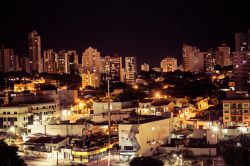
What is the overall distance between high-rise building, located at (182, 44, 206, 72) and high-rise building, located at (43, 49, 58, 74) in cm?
1345

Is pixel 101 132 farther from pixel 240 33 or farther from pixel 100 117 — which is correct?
pixel 240 33

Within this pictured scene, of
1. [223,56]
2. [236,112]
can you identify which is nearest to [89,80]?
[223,56]

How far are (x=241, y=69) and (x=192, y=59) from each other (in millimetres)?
21517

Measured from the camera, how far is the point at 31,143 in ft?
40.7

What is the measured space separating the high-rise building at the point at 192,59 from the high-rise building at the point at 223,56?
1.51 meters

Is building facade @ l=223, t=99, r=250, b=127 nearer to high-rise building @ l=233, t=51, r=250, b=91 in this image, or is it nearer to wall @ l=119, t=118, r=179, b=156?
wall @ l=119, t=118, r=179, b=156

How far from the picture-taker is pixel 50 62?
44531mm

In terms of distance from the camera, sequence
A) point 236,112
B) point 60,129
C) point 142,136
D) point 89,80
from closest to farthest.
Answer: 1. point 142,136
2. point 60,129
3. point 236,112
4. point 89,80

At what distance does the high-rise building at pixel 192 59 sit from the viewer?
43.3 meters

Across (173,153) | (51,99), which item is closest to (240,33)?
(51,99)

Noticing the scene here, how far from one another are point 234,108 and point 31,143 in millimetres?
6482

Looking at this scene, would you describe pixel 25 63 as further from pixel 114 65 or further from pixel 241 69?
pixel 241 69

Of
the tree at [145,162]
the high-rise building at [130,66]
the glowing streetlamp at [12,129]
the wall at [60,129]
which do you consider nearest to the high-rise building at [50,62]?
the high-rise building at [130,66]

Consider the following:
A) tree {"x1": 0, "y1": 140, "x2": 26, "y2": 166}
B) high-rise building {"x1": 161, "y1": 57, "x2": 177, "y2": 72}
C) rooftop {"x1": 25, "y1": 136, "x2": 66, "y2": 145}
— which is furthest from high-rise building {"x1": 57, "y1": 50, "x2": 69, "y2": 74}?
tree {"x1": 0, "y1": 140, "x2": 26, "y2": 166}
